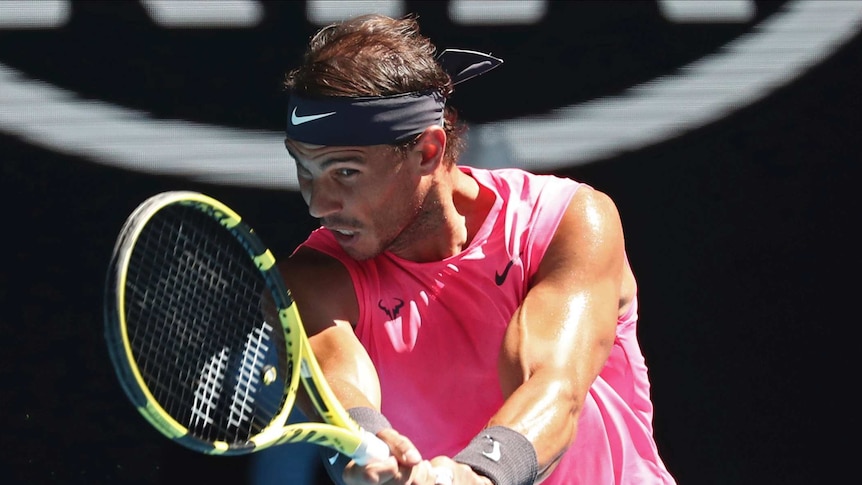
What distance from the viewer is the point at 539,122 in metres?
3.73

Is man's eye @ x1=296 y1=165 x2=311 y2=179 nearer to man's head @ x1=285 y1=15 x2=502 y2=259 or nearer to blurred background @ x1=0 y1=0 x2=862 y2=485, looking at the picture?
man's head @ x1=285 y1=15 x2=502 y2=259

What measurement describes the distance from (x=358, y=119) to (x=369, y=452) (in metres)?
0.69

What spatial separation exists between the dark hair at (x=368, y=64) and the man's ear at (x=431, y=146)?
4 cm

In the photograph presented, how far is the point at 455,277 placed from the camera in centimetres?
294

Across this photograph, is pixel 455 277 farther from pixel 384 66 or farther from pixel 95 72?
pixel 95 72

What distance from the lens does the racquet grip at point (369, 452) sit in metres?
2.34

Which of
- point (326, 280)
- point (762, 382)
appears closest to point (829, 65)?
point (762, 382)

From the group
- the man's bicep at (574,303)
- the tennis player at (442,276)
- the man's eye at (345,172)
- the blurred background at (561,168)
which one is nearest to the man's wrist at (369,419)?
the tennis player at (442,276)

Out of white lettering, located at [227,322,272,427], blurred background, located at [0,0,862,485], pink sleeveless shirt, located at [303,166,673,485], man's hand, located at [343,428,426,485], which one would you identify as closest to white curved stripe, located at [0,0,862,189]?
blurred background, located at [0,0,862,485]

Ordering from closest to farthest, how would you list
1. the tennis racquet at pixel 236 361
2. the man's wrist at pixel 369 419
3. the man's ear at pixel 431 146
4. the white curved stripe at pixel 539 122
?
1. the tennis racquet at pixel 236 361
2. the man's wrist at pixel 369 419
3. the man's ear at pixel 431 146
4. the white curved stripe at pixel 539 122

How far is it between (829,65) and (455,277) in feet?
4.66

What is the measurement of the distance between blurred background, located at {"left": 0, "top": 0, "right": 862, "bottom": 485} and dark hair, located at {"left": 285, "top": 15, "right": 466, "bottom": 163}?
808 mm

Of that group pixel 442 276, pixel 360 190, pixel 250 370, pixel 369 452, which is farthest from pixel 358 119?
pixel 369 452

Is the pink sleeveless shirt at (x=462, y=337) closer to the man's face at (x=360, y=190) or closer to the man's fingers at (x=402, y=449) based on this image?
the man's face at (x=360, y=190)
